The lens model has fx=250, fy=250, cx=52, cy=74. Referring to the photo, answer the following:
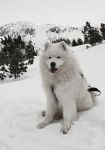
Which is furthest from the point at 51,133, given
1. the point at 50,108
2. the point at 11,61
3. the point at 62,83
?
the point at 11,61

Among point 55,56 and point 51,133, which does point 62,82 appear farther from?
point 51,133

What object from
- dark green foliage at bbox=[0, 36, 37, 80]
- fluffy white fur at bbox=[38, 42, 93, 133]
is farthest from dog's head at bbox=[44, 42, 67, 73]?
dark green foliage at bbox=[0, 36, 37, 80]

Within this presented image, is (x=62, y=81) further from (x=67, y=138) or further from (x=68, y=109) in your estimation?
(x=67, y=138)

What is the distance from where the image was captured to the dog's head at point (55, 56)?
4.29 m

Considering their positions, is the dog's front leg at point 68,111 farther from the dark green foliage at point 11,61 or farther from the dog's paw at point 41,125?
the dark green foliage at point 11,61

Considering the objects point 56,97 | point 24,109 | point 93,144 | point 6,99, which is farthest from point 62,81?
point 6,99

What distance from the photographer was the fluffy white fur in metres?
4.30

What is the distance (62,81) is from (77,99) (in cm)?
45

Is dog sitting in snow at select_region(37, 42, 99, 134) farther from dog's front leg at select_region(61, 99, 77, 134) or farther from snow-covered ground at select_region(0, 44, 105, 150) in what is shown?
snow-covered ground at select_region(0, 44, 105, 150)

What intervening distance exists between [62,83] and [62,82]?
0.06 ft

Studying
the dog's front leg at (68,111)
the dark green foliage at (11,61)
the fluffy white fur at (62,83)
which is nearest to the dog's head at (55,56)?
the fluffy white fur at (62,83)

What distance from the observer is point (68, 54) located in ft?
14.6

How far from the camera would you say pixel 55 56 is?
437cm

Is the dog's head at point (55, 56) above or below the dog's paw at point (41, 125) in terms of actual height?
above
